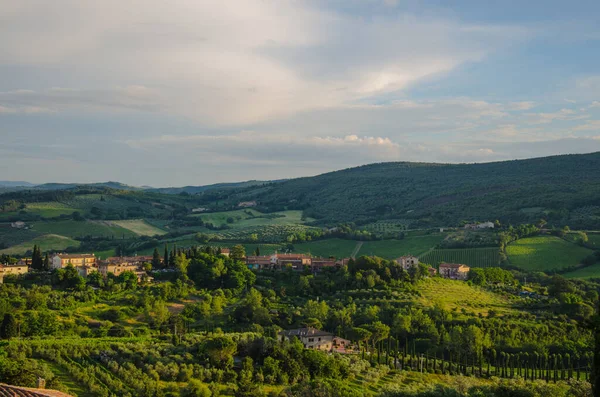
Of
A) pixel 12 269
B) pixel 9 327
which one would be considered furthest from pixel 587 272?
pixel 12 269

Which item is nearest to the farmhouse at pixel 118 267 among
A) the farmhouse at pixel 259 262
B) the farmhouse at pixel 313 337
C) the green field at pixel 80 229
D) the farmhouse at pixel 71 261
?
the farmhouse at pixel 71 261

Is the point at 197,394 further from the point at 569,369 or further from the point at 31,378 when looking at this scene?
the point at 569,369

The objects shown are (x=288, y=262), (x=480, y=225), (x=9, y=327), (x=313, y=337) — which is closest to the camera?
(x=9, y=327)

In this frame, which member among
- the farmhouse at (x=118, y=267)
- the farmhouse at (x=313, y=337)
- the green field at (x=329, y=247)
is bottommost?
the farmhouse at (x=313, y=337)

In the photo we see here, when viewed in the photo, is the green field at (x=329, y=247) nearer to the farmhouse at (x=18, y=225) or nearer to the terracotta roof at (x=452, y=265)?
the terracotta roof at (x=452, y=265)

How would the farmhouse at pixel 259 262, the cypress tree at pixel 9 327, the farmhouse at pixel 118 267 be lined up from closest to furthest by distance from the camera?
the cypress tree at pixel 9 327 < the farmhouse at pixel 118 267 < the farmhouse at pixel 259 262

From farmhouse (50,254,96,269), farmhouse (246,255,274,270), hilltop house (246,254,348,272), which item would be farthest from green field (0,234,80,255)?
hilltop house (246,254,348,272)

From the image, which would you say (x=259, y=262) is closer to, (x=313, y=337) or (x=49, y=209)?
(x=313, y=337)
